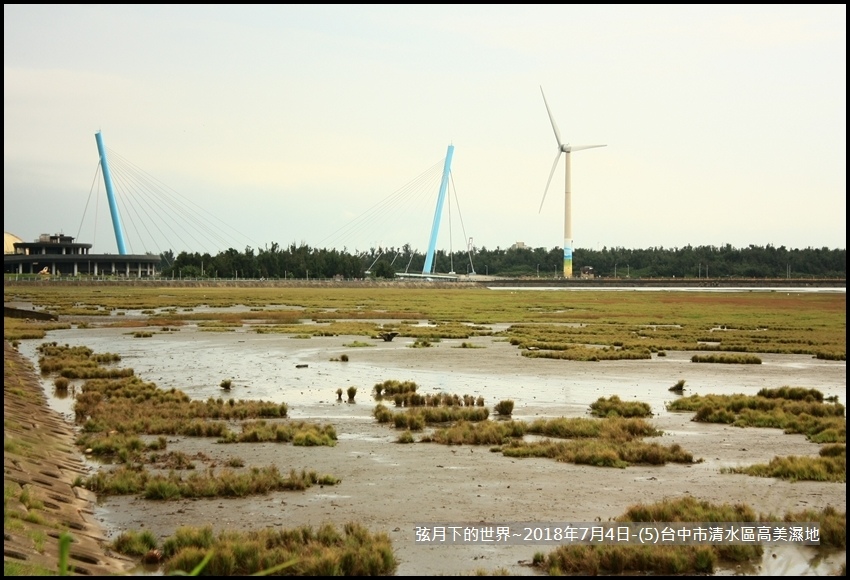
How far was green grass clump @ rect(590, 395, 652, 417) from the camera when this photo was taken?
27344 mm

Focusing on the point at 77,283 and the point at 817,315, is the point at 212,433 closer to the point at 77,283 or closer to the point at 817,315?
the point at 817,315

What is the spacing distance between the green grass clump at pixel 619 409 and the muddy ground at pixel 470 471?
410 mm

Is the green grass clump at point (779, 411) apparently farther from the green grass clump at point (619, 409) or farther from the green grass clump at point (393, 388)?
the green grass clump at point (393, 388)

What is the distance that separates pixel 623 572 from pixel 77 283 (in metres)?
176

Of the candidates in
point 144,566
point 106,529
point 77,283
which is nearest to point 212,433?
point 106,529

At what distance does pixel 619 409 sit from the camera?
27.6m

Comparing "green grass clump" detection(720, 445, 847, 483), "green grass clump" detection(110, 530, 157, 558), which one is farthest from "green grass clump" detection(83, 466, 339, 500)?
"green grass clump" detection(720, 445, 847, 483)

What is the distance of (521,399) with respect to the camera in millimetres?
31609

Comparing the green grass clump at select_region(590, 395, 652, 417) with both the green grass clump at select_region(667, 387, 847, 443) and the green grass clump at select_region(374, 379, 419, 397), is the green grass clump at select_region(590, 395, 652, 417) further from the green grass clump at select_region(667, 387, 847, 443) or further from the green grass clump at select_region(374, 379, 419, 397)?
the green grass clump at select_region(374, 379, 419, 397)

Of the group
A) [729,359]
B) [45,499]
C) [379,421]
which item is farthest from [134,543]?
[729,359]

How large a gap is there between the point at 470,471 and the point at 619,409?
9.45 m

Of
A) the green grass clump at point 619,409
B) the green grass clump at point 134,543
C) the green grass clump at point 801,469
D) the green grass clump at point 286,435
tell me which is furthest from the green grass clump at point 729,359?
the green grass clump at point 134,543

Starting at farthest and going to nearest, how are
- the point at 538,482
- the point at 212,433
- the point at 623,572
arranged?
1. the point at 212,433
2. the point at 538,482
3. the point at 623,572

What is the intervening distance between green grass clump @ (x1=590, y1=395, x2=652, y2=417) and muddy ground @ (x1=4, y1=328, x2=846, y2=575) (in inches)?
16.1
